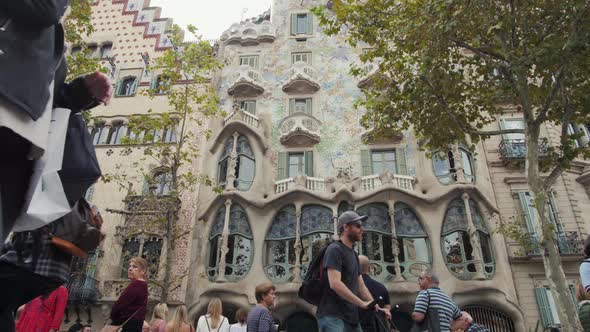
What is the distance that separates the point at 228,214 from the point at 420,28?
9930 millimetres

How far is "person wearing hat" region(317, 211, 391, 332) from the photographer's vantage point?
396 centimetres

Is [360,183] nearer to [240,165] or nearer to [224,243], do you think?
[240,165]

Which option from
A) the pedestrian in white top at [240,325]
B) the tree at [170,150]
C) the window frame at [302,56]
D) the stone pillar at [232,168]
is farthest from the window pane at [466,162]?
the pedestrian in white top at [240,325]

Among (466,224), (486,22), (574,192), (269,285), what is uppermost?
(486,22)

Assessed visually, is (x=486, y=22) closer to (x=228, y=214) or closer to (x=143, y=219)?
(x=228, y=214)

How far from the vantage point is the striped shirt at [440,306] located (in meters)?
5.13

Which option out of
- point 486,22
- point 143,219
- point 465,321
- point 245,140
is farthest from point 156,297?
point 486,22

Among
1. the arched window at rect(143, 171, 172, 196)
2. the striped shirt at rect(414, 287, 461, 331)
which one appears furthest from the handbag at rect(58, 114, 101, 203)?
the arched window at rect(143, 171, 172, 196)

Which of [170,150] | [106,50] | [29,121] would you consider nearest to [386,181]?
[170,150]

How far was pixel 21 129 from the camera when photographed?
66.3 inches

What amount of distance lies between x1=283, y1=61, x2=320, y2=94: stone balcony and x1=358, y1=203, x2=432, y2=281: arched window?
6895 mm

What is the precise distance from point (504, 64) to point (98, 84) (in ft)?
35.6

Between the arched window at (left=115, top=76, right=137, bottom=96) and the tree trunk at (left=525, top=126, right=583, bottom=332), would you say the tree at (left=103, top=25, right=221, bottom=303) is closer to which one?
the arched window at (left=115, top=76, right=137, bottom=96)

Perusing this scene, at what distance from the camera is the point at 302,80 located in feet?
65.6
